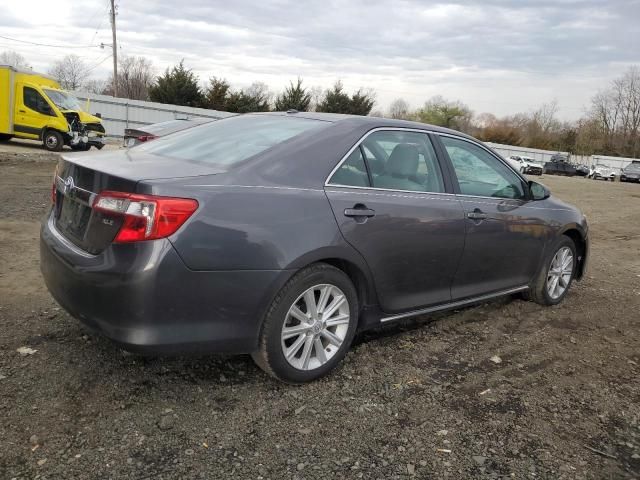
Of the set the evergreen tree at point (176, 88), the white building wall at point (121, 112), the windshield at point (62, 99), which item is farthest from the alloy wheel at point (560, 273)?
the evergreen tree at point (176, 88)

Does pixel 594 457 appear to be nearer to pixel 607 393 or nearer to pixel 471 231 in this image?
pixel 607 393

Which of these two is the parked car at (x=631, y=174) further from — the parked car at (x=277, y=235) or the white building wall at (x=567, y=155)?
the parked car at (x=277, y=235)

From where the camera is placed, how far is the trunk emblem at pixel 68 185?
3.04 m

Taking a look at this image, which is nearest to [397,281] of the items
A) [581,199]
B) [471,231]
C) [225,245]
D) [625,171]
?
[471,231]

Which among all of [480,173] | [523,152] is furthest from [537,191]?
[523,152]

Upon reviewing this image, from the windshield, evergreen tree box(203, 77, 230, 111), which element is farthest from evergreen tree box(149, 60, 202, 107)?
the windshield

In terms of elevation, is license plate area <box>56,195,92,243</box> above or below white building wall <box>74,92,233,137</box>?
below

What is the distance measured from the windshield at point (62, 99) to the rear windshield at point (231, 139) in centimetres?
1810

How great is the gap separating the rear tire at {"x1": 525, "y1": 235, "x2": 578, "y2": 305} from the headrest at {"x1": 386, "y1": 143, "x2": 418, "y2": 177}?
6.19ft

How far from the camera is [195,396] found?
9.98 feet

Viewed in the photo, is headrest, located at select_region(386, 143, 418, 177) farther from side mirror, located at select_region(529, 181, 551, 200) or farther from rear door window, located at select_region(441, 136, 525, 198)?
side mirror, located at select_region(529, 181, 551, 200)

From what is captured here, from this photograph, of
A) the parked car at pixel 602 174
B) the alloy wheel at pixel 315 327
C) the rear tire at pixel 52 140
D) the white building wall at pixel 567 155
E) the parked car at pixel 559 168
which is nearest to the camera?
the alloy wheel at pixel 315 327

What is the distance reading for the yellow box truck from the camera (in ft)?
60.7

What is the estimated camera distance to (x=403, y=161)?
3.74m
